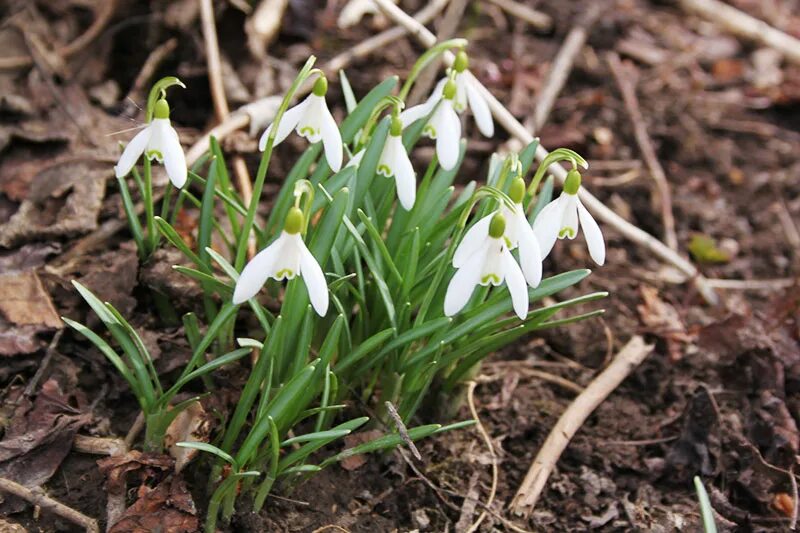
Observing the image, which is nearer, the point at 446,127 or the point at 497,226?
the point at 497,226

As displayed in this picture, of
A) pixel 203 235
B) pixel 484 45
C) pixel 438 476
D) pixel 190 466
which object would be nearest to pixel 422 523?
pixel 438 476

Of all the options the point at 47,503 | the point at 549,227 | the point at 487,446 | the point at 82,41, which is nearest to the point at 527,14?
the point at 82,41

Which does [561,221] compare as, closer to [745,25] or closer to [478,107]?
[478,107]

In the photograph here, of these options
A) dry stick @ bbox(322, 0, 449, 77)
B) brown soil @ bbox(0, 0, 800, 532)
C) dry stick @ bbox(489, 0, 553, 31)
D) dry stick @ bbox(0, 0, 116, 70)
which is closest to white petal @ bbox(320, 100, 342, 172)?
brown soil @ bbox(0, 0, 800, 532)

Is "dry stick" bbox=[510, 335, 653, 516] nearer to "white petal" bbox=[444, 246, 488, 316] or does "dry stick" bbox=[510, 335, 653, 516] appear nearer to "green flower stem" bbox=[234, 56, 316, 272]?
"white petal" bbox=[444, 246, 488, 316]

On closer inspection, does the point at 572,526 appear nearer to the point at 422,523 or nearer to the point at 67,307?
the point at 422,523
